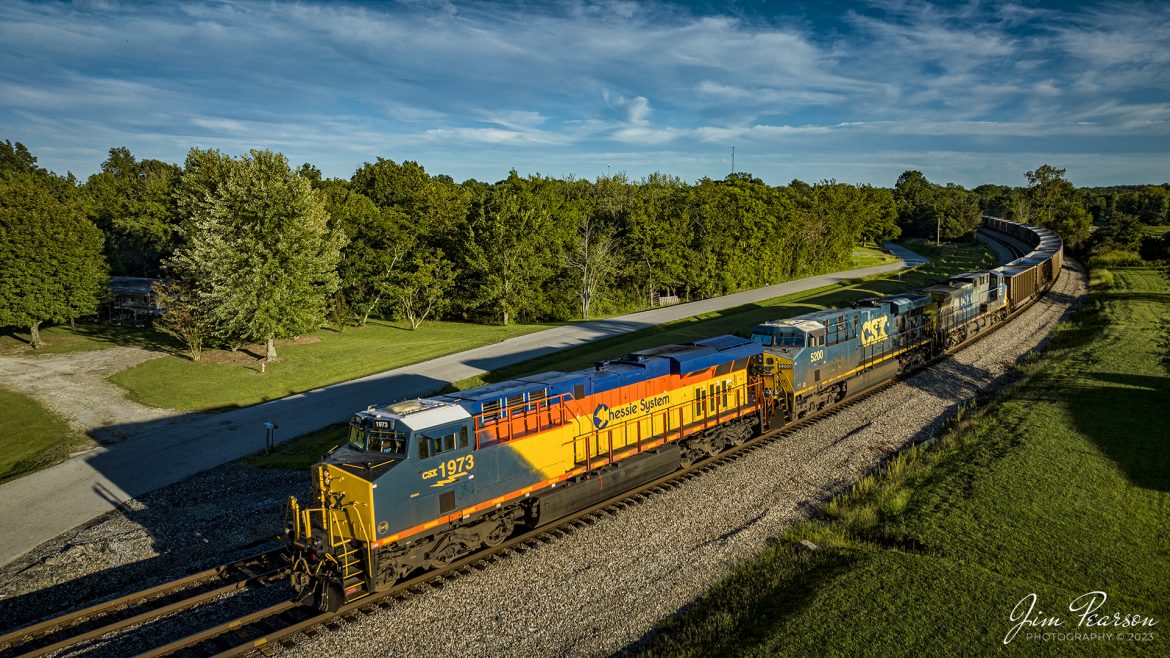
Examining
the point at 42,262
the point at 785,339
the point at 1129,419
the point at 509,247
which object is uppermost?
the point at 509,247

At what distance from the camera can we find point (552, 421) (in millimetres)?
15711

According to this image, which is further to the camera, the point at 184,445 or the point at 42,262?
the point at 42,262

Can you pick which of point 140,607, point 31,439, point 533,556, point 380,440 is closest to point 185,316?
point 31,439

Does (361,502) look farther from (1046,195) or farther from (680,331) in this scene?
(1046,195)

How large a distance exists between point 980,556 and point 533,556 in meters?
9.98

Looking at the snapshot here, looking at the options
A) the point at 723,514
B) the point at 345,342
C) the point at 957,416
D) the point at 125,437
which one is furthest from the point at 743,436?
the point at 345,342

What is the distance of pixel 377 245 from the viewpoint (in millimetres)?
51719

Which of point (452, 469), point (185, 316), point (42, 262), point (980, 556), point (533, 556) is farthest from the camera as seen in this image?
point (42, 262)

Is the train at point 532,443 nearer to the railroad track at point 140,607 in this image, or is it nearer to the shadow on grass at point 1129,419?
the railroad track at point 140,607

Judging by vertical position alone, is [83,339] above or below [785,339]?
below

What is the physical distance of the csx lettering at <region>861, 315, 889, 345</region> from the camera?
26.3 m

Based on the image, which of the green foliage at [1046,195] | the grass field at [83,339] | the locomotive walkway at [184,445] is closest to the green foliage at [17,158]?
the grass field at [83,339]

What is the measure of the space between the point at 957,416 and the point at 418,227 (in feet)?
134

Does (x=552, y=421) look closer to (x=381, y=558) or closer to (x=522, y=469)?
(x=522, y=469)
